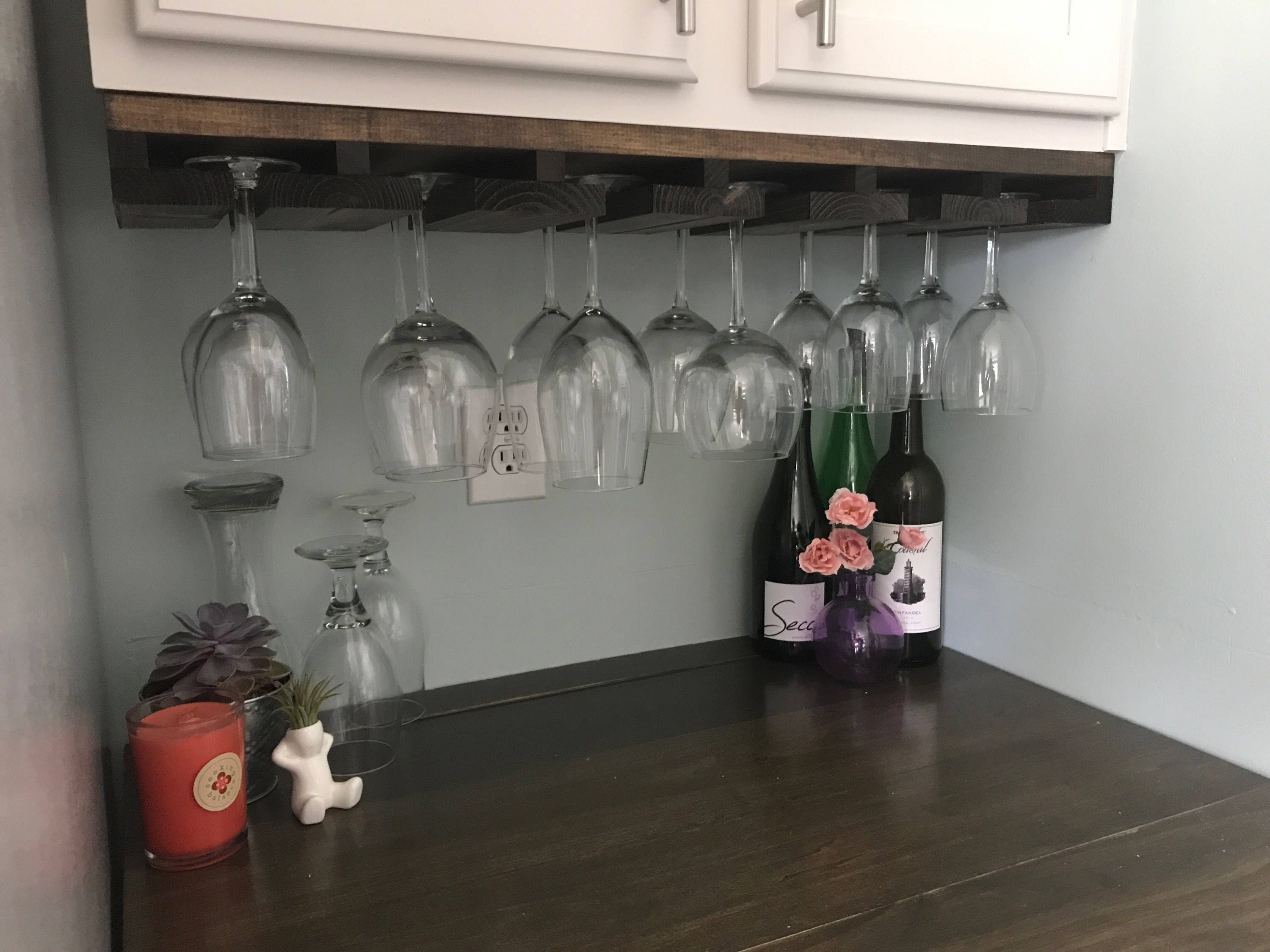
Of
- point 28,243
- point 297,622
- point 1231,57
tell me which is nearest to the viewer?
point 28,243

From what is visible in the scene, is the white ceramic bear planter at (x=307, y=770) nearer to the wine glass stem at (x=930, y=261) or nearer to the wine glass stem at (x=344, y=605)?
the wine glass stem at (x=344, y=605)

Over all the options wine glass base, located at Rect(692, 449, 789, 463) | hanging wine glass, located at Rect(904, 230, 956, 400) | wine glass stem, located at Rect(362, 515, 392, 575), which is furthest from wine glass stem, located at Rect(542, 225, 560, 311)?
hanging wine glass, located at Rect(904, 230, 956, 400)

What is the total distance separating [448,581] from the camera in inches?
51.0

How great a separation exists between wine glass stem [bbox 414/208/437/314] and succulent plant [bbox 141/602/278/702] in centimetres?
35

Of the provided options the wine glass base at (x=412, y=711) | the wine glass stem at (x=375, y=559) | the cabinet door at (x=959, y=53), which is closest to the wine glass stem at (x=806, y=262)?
the cabinet door at (x=959, y=53)

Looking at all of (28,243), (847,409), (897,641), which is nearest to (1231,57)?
(847,409)

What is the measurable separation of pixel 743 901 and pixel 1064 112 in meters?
0.84

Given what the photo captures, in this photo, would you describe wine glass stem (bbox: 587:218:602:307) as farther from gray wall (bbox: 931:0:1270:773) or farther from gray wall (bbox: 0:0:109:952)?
gray wall (bbox: 931:0:1270:773)

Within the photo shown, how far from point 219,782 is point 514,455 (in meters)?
0.51

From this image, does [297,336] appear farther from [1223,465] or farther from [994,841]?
[1223,465]

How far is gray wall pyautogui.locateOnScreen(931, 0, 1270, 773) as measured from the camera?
1054 mm

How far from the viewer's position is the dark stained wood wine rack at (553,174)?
78 cm

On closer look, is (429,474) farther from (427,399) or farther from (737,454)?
(737,454)

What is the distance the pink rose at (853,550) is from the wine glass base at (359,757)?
0.57 metres
